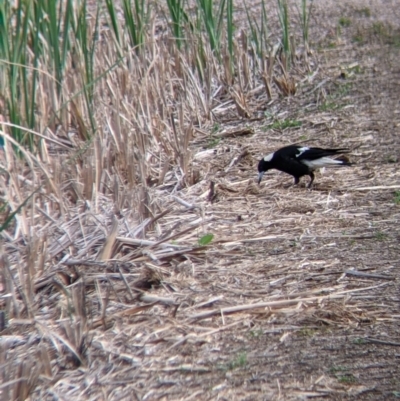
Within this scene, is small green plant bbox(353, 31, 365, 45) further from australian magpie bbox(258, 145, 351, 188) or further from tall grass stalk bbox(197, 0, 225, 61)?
australian magpie bbox(258, 145, 351, 188)

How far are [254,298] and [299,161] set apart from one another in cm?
174

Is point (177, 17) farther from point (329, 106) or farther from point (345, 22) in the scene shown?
point (345, 22)

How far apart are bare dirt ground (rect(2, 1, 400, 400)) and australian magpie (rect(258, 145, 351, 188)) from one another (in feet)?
0.27

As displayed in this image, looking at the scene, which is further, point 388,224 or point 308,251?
point 388,224

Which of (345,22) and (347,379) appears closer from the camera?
(347,379)

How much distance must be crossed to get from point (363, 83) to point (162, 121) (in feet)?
7.71

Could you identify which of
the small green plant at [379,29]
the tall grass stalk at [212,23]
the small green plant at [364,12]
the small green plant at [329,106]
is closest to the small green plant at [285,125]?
the small green plant at [329,106]

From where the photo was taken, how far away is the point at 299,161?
4.80 meters

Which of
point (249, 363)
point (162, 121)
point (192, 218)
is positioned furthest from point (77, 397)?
point (162, 121)

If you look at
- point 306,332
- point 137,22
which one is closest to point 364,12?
point 137,22

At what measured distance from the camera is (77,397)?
2.58 m

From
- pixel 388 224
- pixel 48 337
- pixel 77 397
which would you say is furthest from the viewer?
pixel 388 224

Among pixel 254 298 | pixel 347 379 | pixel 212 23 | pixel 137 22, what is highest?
pixel 137 22

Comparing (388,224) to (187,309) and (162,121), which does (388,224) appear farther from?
(162,121)
